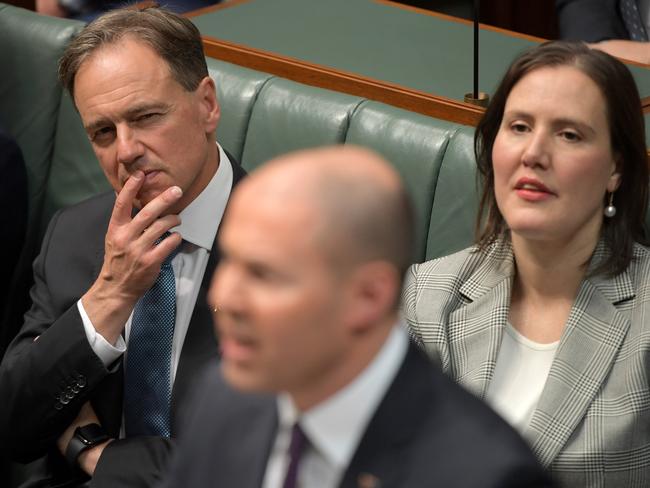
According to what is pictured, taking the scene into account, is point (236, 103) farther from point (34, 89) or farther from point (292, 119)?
point (34, 89)

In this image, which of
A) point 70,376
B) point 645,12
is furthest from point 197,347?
point 645,12

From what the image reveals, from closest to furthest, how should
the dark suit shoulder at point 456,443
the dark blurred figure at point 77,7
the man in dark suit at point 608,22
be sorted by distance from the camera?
the dark suit shoulder at point 456,443
the man in dark suit at point 608,22
the dark blurred figure at point 77,7

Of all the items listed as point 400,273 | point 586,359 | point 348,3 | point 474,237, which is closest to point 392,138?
point 474,237

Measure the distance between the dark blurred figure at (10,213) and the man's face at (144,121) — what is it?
596 millimetres

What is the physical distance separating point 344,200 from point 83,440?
113 centimetres

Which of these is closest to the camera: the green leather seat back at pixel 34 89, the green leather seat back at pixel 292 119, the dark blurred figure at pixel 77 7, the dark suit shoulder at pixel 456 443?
the dark suit shoulder at pixel 456 443

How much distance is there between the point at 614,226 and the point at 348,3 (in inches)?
52.3

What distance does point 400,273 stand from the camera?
970 millimetres

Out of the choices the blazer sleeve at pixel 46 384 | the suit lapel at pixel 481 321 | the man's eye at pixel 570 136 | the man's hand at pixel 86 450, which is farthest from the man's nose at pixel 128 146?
the man's eye at pixel 570 136

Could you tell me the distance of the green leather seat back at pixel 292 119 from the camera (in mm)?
2203

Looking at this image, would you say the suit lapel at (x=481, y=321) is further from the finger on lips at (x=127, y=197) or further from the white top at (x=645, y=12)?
the white top at (x=645, y=12)

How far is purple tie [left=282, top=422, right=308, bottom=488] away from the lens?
1043 mm

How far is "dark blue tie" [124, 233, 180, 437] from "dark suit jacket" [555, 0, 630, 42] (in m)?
1.47

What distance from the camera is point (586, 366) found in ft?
5.45
